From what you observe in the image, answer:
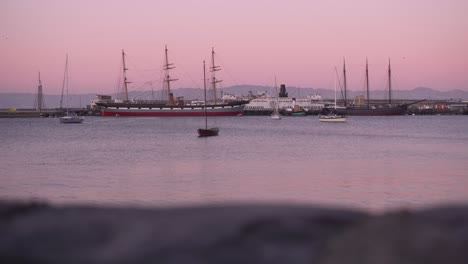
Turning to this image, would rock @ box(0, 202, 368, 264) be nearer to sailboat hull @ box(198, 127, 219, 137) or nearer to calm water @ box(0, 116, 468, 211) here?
calm water @ box(0, 116, 468, 211)

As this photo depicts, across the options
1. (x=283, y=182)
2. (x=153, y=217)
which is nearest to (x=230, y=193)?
(x=283, y=182)

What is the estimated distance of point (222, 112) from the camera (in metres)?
146

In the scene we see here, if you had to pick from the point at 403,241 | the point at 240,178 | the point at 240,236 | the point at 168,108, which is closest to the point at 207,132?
the point at 240,178

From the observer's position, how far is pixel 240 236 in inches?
56.3

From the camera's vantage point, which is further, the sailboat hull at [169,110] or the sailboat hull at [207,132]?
the sailboat hull at [169,110]

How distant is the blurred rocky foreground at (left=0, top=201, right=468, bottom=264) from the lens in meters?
1.35

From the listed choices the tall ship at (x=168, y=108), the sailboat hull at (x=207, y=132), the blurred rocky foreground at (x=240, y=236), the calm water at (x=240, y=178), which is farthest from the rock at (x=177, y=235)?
the tall ship at (x=168, y=108)

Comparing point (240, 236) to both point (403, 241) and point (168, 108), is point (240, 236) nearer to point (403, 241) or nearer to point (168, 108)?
point (403, 241)

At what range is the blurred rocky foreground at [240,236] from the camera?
53.1 inches

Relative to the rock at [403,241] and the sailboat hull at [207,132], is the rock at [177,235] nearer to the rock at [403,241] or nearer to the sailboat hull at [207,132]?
the rock at [403,241]

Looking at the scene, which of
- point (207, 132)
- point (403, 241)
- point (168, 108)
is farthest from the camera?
point (168, 108)

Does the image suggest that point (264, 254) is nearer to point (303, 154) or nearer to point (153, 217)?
point (153, 217)

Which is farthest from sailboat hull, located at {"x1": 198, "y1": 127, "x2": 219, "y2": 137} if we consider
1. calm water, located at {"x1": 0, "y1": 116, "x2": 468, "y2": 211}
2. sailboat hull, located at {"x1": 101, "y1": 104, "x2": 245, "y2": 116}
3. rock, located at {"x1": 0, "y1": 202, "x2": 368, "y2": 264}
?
sailboat hull, located at {"x1": 101, "y1": 104, "x2": 245, "y2": 116}

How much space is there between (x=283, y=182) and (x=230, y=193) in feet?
12.8
